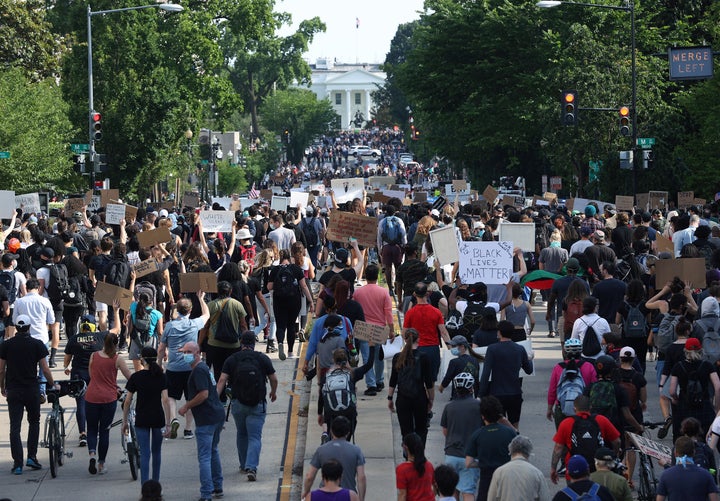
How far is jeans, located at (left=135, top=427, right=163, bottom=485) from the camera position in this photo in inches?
520

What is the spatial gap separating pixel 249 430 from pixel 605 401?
3.44 metres

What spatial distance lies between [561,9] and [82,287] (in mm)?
37077

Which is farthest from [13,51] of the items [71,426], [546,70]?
[71,426]

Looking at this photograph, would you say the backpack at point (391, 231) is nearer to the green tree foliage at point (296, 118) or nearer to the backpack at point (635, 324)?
the backpack at point (635, 324)

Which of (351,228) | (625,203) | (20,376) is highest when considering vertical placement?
(625,203)

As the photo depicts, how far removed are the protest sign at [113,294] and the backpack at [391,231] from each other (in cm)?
745

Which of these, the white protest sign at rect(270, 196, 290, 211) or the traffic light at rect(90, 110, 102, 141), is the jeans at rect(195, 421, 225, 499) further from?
the traffic light at rect(90, 110, 102, 141)

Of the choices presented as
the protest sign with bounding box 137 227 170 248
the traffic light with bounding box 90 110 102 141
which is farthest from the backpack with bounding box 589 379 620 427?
the traffic light with bounding box 90 110 102 141

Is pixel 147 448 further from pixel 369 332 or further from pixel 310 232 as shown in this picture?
pixel 310 232

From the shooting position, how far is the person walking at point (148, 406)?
13102 millimetres

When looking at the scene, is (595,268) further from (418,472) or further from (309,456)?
(418,472)

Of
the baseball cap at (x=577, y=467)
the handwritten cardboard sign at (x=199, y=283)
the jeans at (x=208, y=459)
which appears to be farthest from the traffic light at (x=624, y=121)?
the baseball cap at (x=577, y=467)

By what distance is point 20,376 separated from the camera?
14.5m

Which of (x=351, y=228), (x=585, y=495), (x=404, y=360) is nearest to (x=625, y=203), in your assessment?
(x=351, y=228)
